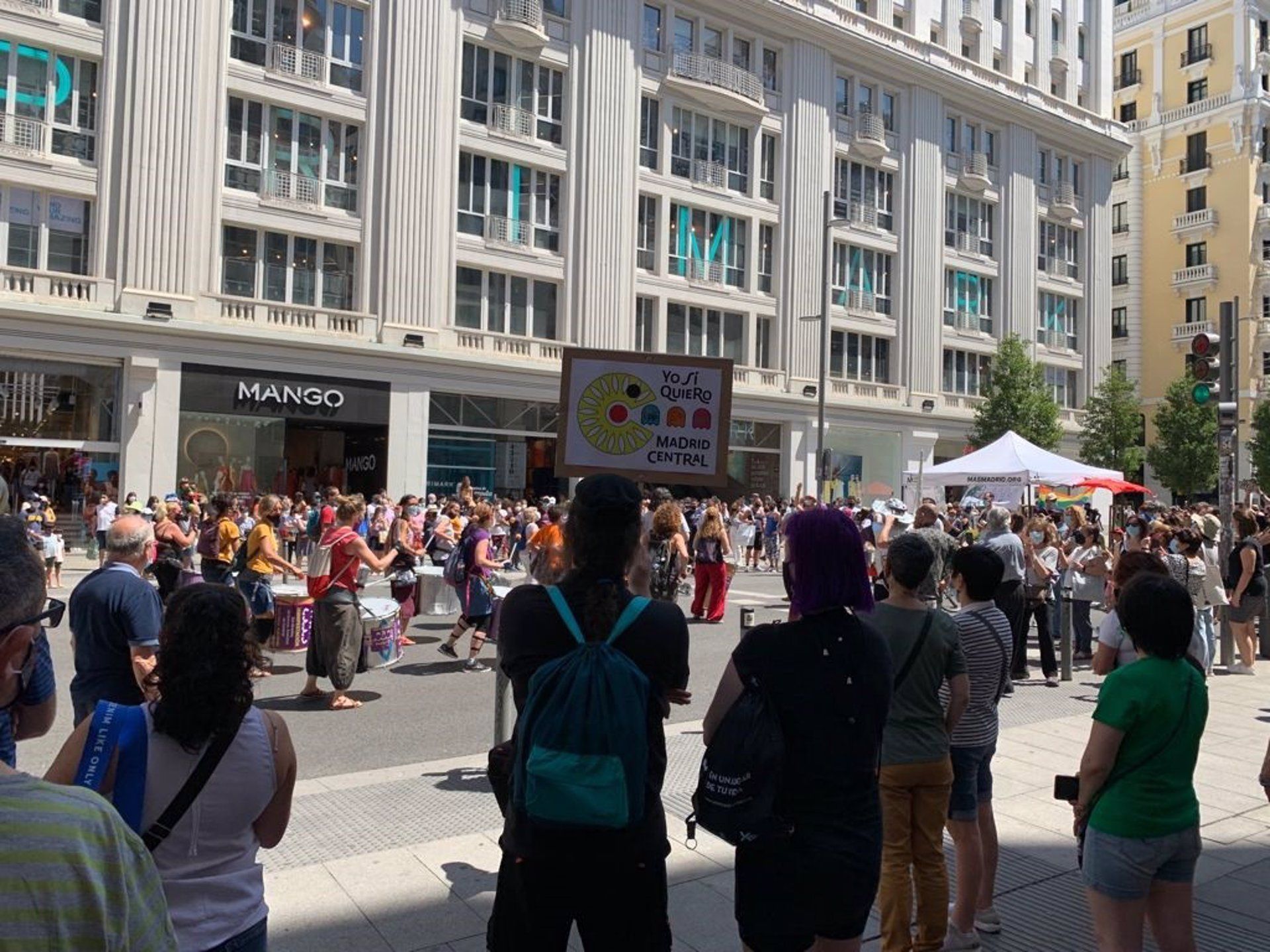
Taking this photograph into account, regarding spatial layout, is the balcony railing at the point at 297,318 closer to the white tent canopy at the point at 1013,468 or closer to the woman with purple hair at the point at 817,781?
the white tent canopy at the point at 1013,468

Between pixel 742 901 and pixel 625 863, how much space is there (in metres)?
0.48

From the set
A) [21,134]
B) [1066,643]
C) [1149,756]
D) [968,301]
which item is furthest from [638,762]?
[968,301]

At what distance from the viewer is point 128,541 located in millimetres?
4840

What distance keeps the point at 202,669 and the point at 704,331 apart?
3172cm

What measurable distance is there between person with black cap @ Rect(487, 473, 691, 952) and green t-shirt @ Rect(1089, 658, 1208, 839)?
1555mm

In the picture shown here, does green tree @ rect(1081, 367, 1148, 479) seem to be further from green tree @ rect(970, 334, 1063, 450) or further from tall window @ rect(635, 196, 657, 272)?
tall window @ rect(635, 196, 657, 272)

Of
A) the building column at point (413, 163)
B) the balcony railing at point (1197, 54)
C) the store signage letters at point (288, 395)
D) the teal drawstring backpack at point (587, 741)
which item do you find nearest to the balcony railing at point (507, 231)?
the building column at point (413, 163)

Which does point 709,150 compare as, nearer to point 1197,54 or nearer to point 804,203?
point 804,203

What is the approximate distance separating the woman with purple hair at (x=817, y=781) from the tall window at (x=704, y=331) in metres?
29.2

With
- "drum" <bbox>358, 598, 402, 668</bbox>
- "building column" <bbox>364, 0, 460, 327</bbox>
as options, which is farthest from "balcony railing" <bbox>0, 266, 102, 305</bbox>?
"drum" <bbox>358, 598, 402, 668</bbox>

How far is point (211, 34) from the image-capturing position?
24.4 meters

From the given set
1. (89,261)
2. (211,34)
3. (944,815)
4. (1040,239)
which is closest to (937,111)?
(1040,239)

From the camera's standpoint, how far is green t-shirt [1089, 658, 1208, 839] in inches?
126

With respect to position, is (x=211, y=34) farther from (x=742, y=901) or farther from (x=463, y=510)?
(x=742, y=901)
